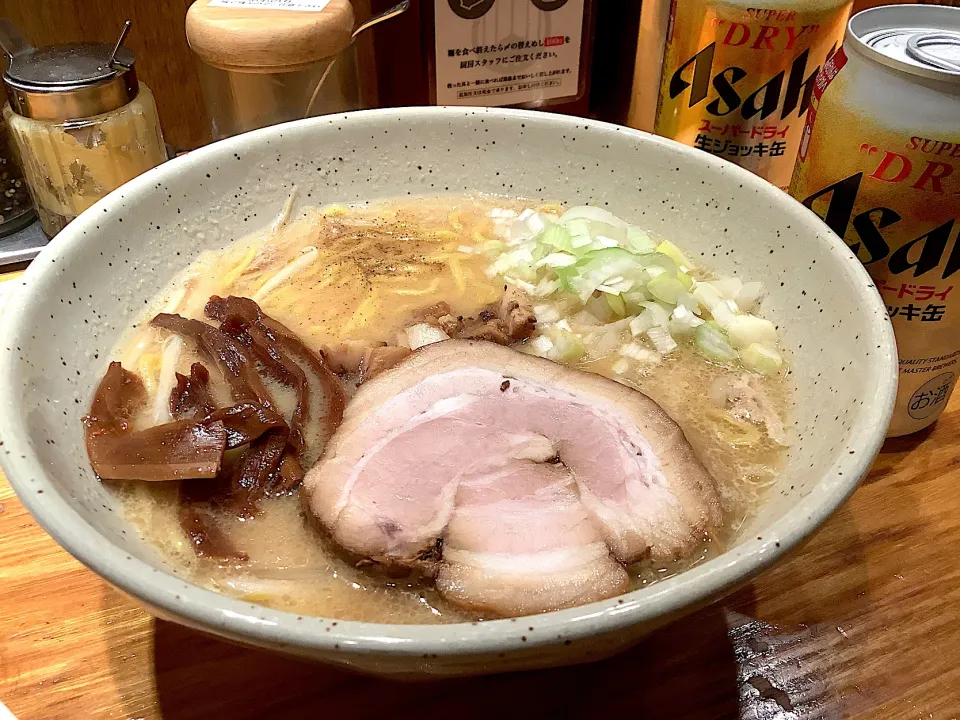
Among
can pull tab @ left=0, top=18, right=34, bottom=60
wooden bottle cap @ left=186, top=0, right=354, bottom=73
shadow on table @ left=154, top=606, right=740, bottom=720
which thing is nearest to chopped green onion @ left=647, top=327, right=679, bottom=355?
shadow on table @ left=154, top=606, right=740, bottom=720

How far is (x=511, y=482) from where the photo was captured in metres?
0.83

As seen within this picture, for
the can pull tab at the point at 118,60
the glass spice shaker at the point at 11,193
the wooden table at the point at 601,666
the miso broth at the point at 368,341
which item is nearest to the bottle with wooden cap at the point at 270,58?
the can pull tab at the point at 118,60

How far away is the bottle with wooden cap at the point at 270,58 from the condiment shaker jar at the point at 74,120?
0.52 ft

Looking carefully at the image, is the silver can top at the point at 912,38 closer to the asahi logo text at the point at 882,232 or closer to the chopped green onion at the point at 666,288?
the asahi logo text at the point at 882,232

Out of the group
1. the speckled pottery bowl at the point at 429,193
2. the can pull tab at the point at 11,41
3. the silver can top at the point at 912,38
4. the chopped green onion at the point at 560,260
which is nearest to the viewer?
the speckled pottery bowl at the point at 429,193

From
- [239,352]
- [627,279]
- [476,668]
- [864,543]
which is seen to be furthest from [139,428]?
[864,543]

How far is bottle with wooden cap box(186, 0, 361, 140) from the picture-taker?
140 centimetres

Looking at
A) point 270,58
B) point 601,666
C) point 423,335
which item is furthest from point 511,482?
point 270,58

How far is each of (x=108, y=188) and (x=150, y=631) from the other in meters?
0.99

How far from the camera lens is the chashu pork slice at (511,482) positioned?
75 cm

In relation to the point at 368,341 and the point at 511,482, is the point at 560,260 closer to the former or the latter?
the point at 368,341

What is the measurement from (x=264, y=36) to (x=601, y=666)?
1.21 m

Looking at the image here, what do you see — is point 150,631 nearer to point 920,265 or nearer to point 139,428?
point 139,428

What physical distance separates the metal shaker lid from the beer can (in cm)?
104
